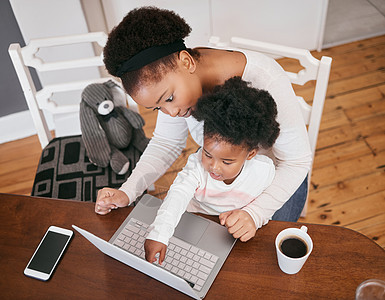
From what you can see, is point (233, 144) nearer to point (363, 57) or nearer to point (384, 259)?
point (384, 259)

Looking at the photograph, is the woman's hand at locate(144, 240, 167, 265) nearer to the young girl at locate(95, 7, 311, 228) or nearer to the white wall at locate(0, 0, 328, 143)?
the young girl at locate(95, 7, 311, 228)

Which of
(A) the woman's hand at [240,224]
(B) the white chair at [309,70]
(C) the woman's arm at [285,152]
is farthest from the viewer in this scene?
(B) the white chair at [309,70]

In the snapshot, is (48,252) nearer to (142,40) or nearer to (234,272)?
(234,272)

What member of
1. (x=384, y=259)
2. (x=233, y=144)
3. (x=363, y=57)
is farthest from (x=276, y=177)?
(x=363, y=57)

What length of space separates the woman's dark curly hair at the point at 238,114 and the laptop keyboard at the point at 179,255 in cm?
28

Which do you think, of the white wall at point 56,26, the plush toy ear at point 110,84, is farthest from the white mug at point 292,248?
the white wall at point 56,26

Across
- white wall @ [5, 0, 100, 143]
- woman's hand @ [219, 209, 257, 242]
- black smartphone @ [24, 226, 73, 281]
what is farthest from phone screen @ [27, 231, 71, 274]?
white wall @ [5, 0, 100, 143]

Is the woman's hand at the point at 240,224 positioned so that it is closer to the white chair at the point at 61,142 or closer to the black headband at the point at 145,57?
the black headband at the point at 145,57

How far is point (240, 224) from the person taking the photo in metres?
0.97

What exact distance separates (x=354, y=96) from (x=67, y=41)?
5.55 feet

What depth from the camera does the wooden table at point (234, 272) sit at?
88 cm

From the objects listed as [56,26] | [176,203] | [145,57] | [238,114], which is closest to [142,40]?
[145,57]

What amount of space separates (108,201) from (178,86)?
1.14 ft

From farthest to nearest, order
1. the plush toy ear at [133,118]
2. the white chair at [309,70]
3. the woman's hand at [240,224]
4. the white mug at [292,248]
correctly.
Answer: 1. the plush toy ear at [133,118]
2. the white chair at [309,70]
3. the woman's hand at [240,224]
4. the white mug at [292,248]
